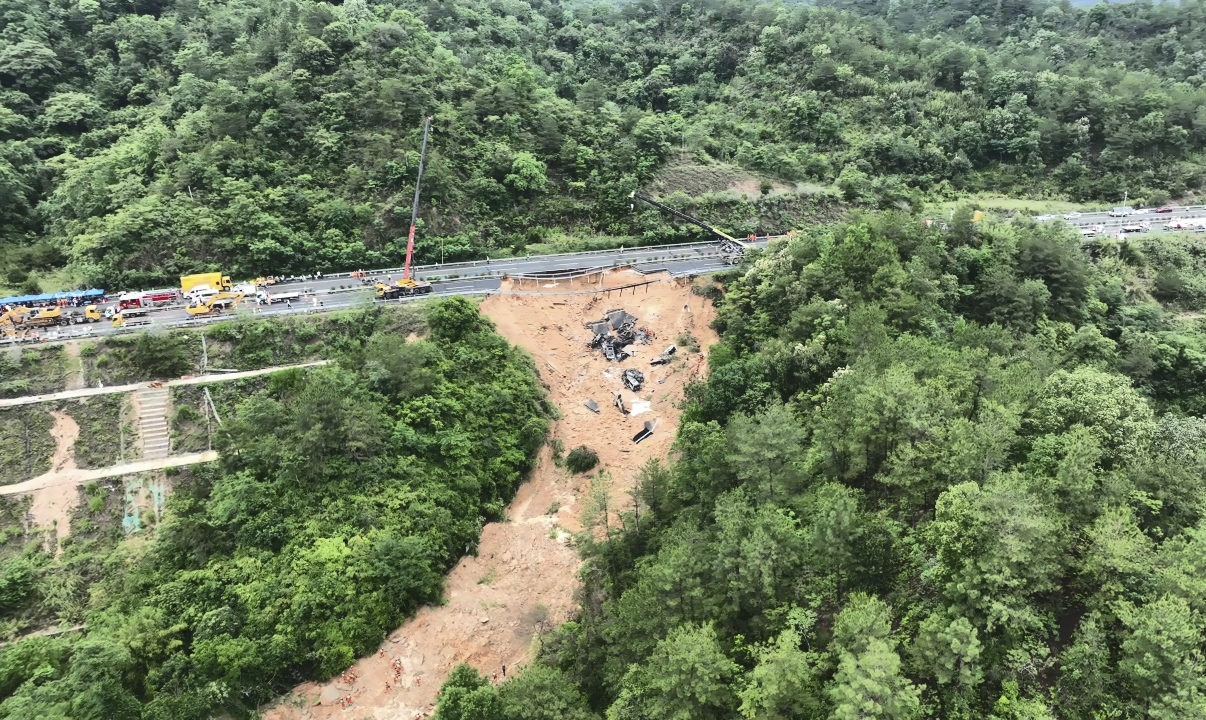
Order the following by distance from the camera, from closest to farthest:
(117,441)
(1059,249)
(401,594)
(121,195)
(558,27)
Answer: (401,594) < (117,441) < (1059,249) < (121,195) < (558,27)

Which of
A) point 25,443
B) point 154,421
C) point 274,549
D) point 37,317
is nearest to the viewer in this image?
point 274,549

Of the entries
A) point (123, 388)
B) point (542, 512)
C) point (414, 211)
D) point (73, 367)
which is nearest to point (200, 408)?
point (123, 388)

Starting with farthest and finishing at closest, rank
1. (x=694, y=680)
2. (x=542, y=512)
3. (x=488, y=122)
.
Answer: (x=488, y=122) < (x=542, y=512) < (x=694, y=680)

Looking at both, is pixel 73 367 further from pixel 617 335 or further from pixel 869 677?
pixel 869 677

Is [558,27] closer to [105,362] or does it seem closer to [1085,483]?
[105,362]

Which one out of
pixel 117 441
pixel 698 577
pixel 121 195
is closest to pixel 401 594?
pixel 698 577

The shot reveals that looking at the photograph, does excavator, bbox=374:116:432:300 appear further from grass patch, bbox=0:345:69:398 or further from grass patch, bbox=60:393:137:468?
grass patch, bbox=0:345:69:398

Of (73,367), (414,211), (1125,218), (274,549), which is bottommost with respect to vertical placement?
(274,549)
